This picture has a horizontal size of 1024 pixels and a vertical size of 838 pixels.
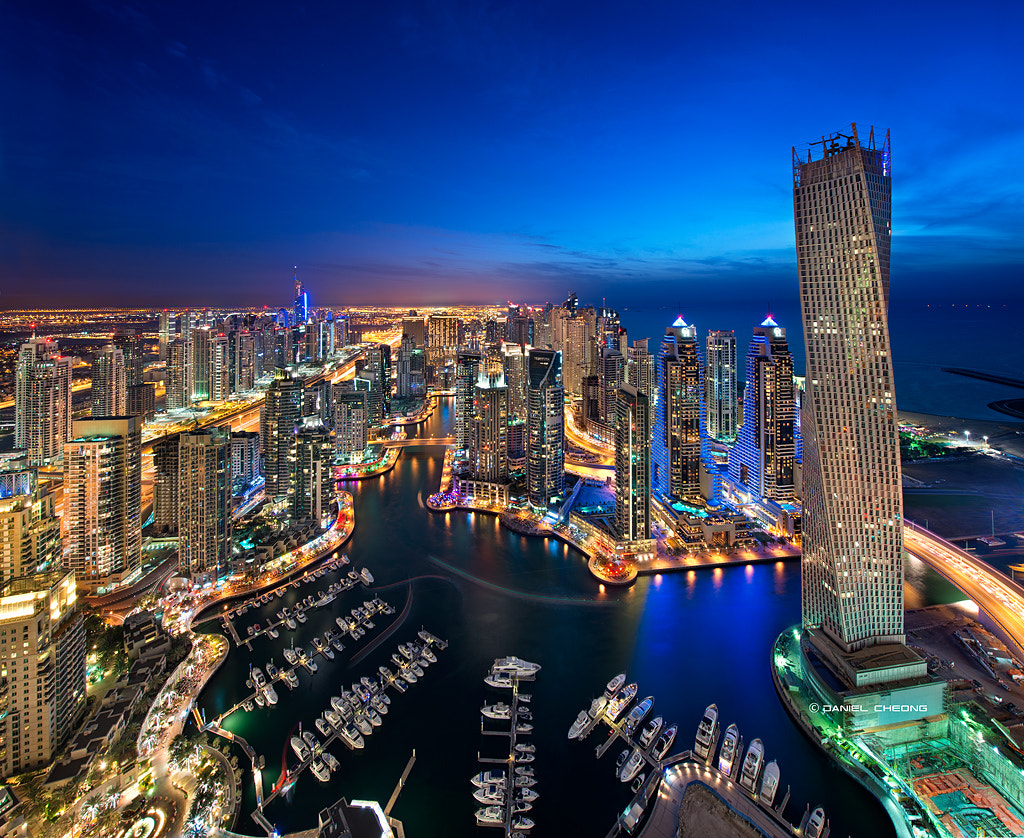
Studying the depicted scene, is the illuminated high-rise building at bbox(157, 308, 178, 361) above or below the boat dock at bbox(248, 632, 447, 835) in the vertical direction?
above

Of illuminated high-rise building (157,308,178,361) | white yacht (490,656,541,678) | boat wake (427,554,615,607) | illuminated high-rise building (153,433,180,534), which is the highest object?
illuminated high-rise building (157,308,178,361)

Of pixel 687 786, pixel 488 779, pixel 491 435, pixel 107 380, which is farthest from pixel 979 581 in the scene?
pixel 107 380

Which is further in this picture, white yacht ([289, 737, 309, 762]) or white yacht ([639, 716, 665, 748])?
white yacht ([639, 716, 665, 748])

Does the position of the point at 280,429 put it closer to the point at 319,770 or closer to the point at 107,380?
the point at 107,380

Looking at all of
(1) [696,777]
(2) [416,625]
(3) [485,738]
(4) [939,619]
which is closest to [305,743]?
(3) [485,738]

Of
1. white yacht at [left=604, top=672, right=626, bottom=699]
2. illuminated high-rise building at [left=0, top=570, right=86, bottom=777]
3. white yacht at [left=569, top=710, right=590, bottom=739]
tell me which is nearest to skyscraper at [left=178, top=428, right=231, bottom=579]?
illuminated high-rise building at [left=0, top=570, right=86, bottom=777]

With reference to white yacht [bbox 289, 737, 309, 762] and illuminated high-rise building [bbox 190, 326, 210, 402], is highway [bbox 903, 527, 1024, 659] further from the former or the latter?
illuminated high-rise building [bbox 190, 326, 210, 402]

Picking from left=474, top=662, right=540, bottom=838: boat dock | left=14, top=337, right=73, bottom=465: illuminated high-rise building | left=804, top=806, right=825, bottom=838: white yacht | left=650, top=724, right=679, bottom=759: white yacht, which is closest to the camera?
left=804, top=806, right=825, bottom=838: white yacht
